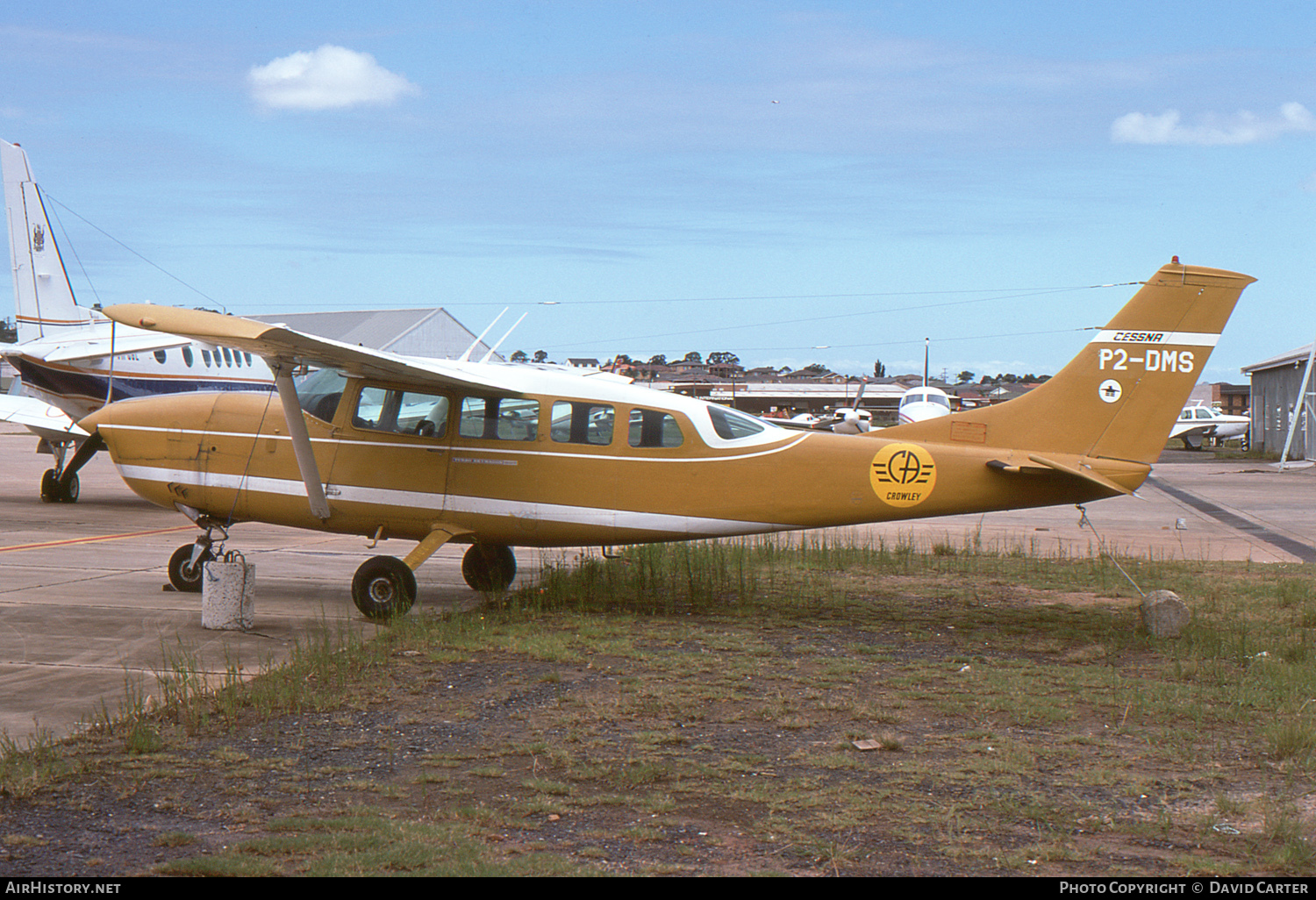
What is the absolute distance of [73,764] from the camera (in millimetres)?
5547

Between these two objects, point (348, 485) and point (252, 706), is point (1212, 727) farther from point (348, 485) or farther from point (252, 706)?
point (348, 485)

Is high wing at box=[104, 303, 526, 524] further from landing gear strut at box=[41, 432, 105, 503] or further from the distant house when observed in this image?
the distant house

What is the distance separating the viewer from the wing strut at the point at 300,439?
978 cm

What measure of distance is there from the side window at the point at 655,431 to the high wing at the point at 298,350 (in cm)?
118

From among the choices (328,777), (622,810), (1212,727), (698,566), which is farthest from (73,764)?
(698,566)

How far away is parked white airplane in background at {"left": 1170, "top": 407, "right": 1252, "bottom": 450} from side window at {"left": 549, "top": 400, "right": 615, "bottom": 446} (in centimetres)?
5191

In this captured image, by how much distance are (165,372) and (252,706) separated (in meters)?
17.4

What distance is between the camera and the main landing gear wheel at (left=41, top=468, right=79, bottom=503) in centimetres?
2016

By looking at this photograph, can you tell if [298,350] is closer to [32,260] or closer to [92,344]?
[92,344]

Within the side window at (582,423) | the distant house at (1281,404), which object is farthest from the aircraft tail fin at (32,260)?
the distant house at (1281,404)

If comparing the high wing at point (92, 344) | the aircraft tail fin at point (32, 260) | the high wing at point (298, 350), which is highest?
the aircraft tail fin at point (32, 260)

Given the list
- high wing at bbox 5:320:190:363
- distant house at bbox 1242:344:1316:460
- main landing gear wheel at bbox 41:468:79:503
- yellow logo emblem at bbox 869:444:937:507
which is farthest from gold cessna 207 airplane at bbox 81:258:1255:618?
distant house at bbox 1242:344:1316:460

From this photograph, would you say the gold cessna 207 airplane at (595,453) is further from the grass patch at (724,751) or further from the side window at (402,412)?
the grass patch at (724,751)

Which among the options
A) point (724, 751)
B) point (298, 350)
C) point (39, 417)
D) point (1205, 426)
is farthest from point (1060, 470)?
point (1205, 426)
